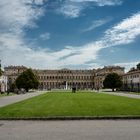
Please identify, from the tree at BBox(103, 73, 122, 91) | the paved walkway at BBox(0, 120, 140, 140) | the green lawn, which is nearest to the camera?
the paved walkway at BBox(0, 120, 140, 140)

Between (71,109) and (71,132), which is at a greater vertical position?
(71,109)

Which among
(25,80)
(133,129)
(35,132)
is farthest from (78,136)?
(25,80)

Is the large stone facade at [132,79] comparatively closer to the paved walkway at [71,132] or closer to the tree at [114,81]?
the tree at [114,81]

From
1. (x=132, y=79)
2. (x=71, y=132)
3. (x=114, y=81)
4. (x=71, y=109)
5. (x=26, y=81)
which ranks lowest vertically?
(x=71, y=132)

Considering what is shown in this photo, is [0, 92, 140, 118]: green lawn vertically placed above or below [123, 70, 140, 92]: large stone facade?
below

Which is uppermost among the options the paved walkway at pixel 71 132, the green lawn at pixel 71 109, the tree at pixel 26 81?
the tree at pixel 26 81

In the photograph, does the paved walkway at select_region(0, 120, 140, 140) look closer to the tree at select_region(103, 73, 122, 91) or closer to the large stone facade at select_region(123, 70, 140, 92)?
the large stone facade at select_region(123, 70, 140, 92)

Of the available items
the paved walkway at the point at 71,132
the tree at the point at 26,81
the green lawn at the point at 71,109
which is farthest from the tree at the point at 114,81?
the paved walkway at the point at 71,132

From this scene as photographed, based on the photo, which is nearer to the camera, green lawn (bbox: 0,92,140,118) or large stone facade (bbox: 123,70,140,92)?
green lawn (bbox: 0,92,140,118)

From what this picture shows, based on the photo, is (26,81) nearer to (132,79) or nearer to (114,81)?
(114,81)

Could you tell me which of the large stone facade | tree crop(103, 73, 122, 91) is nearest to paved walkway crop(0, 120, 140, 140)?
the large stone facade

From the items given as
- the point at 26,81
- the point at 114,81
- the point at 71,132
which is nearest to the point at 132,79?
the point at 114,81

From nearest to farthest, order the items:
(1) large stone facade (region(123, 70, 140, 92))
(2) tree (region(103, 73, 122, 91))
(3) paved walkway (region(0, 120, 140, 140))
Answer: (3) paved walkway (region(0, 120, 140, 140))
(1) large stone facade (region(123, 70, 140, 92))
(2) tree (region(103, 73, 122, 91))

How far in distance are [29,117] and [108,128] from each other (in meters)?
5.68
